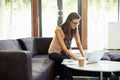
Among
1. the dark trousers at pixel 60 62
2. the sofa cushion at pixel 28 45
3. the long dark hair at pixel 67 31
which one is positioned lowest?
the dark trousers at pixel 60 62

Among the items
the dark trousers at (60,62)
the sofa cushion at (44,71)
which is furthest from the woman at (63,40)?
the sofa cushion at (44,71)

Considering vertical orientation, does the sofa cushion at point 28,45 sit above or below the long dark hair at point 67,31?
below

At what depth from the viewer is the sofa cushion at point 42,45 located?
401 cm

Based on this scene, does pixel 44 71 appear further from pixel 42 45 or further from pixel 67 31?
pixel 42 45

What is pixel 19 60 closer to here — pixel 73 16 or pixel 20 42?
pixel 73 16

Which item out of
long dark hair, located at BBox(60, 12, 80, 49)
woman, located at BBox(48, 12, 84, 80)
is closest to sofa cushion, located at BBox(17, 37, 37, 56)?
woman, located at BBox(48, 12, 84, 80)

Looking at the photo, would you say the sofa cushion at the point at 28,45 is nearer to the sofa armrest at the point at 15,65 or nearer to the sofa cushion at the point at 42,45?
the sofa cushion at the point at 42,45

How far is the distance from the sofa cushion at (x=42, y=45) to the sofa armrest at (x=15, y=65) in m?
1.84

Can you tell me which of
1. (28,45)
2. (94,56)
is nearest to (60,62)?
(94,56)

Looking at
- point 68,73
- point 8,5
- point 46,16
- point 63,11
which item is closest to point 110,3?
point 63,11

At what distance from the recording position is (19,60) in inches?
83.8

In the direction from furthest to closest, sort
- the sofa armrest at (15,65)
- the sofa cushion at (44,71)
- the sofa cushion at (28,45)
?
the sofa cushion at (28,45) < the sofa cushion at (44,71) < the sofa armrest at (15,65)

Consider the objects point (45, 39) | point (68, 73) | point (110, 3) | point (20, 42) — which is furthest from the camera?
point (110, 3)

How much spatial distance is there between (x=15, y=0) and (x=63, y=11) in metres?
1.30
